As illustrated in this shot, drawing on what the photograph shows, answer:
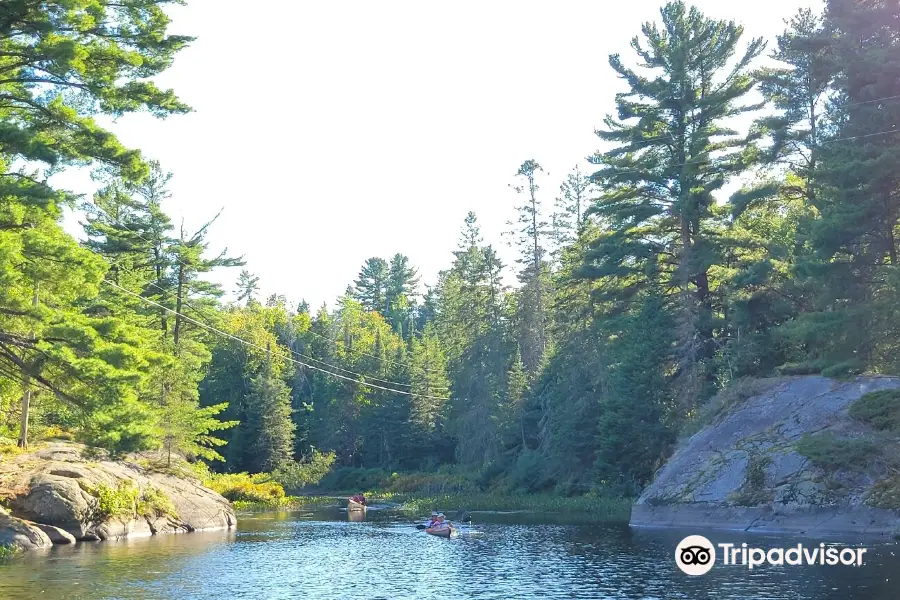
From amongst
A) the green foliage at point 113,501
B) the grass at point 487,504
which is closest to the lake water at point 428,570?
the green foliage at point 113,501

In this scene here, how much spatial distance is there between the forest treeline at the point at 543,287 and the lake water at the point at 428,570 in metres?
4.45

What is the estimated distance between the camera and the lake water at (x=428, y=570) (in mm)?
21391

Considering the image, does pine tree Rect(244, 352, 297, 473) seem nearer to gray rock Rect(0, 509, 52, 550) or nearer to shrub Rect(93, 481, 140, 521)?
shrub Rect(93, 481, 140, 521)

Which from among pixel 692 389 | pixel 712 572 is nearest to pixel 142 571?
pixel 712 572

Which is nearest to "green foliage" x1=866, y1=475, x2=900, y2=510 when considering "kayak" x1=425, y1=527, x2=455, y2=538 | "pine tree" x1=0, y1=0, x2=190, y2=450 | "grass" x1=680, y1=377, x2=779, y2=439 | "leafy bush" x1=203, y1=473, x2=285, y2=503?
"grass" x1=680, y1=377, x2=779, y2=439

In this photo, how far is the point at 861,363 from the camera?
2805cm

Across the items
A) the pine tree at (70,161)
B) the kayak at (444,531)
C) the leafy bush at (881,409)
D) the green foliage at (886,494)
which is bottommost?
the kayak at (444,531)

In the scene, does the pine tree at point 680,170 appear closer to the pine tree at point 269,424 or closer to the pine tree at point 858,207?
the pine tree at point 858,207

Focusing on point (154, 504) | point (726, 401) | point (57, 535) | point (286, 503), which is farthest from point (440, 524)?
point (286, 503)

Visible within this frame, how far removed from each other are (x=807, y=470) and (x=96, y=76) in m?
27.9

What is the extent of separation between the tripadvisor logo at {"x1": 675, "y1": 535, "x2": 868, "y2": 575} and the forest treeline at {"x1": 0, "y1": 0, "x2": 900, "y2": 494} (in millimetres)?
5942

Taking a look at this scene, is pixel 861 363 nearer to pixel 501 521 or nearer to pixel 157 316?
pixel 501 521

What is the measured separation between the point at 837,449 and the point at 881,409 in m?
3.67

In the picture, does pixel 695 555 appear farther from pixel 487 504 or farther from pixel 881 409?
pixel 487 504
